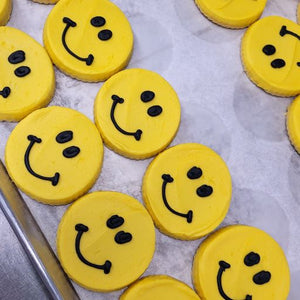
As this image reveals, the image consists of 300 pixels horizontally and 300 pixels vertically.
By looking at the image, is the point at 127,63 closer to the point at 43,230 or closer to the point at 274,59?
the point at 274,59

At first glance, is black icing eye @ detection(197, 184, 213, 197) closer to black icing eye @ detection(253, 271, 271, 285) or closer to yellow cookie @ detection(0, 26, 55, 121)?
black icing eye @ detection(253, 271, 271, 285)

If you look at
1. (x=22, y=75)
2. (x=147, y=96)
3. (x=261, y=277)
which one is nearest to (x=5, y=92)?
(x=22, y=75)

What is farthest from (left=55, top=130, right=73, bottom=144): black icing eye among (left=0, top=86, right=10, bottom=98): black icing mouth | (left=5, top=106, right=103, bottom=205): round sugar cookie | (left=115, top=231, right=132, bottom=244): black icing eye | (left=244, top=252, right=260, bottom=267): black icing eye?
(left=244, top=252, right=260, bottom=267): black icing eye

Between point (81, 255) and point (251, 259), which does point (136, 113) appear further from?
point (251, 259)

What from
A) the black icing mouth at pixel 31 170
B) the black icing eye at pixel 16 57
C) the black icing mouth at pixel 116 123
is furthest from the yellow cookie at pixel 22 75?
the black icing mouth at pixel 116 123

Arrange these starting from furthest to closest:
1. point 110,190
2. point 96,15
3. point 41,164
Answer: point 96,15 < point 110,190 < point 41,164

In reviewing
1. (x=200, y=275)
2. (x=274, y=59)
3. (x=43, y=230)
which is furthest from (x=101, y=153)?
(x=274, y=59)
